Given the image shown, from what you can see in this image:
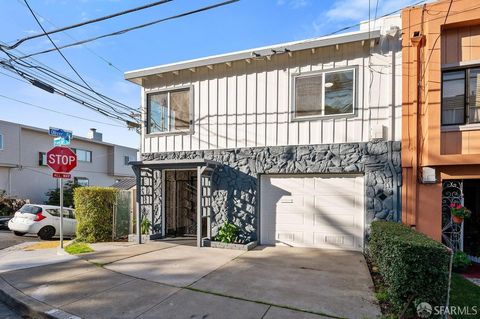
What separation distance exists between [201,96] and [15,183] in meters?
18.2

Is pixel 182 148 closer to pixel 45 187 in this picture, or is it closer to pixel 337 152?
pixel 337 152

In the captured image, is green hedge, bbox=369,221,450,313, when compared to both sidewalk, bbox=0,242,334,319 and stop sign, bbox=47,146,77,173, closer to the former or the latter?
sidewalk, bbox=0,242,334,319

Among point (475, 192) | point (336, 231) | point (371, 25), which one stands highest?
point (371, 25)

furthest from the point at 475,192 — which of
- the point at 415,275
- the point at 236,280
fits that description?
the point at 236,280

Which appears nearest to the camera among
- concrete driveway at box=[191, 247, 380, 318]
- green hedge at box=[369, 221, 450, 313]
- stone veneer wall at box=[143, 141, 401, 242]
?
green hedge at box=[369, 221, 450, 313]

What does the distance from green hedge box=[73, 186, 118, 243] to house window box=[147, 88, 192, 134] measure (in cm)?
270

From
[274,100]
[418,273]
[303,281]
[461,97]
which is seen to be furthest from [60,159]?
[461,97]

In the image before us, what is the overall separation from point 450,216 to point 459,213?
0.51 meters

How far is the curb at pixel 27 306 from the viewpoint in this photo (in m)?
3.95

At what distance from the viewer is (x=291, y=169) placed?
25.9 feet

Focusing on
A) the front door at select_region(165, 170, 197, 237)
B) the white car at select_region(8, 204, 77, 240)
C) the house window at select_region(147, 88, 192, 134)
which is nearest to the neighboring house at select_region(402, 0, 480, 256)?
the house window at select_region(147, 88, 192, 134)

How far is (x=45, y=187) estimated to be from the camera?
21609 mm

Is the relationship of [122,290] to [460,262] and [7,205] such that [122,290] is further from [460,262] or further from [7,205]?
[7,205]

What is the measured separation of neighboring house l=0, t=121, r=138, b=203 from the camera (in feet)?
63.2
